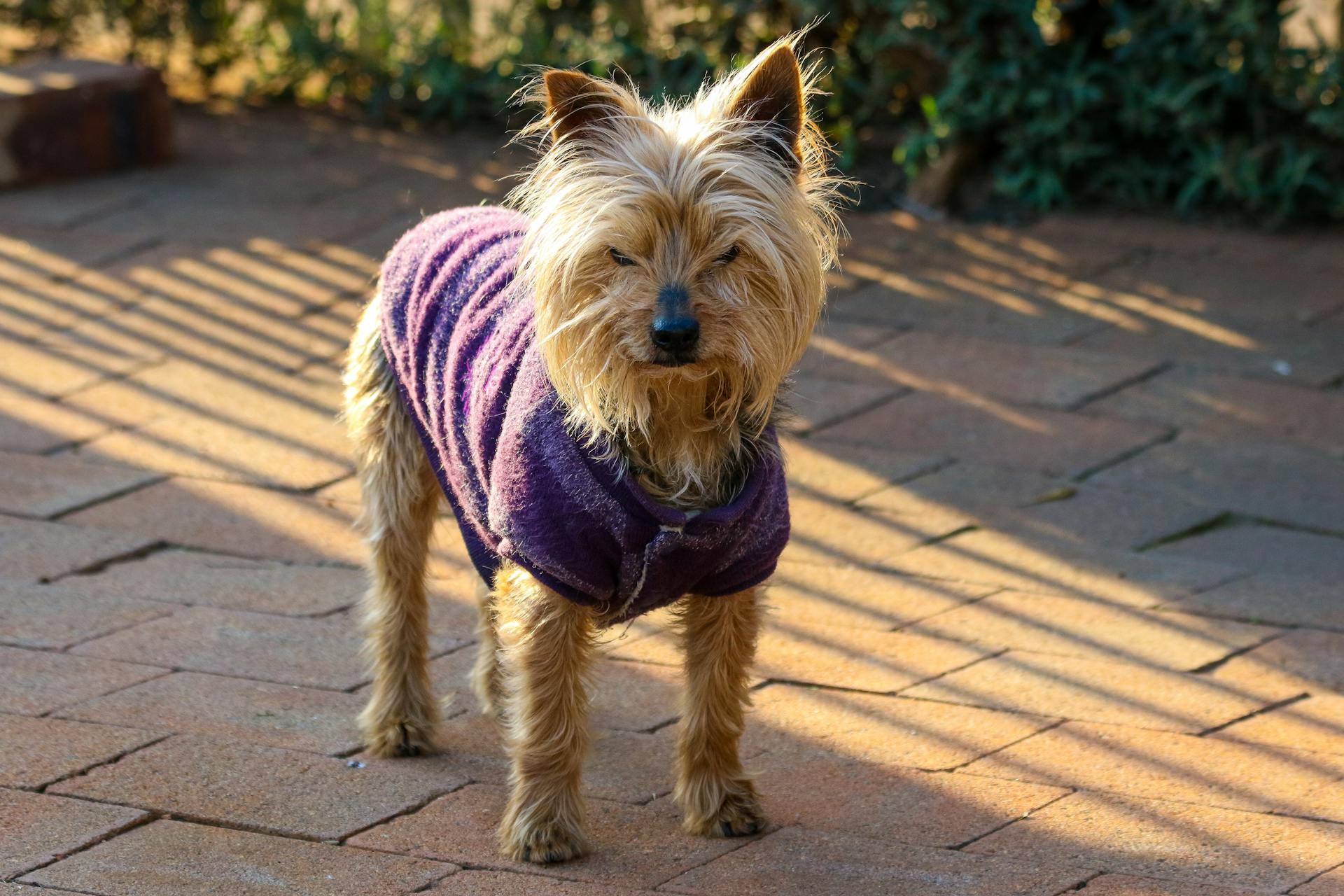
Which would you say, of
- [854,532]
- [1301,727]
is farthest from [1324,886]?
[854,532]

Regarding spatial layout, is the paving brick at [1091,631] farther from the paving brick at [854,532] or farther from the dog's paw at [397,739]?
the dog's paw at [397,739]

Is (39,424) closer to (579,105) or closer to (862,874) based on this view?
(579,105)

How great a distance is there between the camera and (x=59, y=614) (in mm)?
4211

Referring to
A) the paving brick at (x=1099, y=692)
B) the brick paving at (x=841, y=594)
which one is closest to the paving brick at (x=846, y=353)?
the brick paving at (x=841, y=594)

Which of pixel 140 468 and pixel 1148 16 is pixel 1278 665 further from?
pixel 1148 16

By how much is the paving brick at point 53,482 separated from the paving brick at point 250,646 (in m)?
0.86

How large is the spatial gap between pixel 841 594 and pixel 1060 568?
64 centimetres

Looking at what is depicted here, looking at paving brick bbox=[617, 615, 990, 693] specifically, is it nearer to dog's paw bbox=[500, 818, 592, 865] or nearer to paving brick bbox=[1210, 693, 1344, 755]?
paving brick bbox=[1210, 693, 1344, 755]

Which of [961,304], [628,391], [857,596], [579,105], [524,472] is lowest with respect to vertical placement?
[857,596]

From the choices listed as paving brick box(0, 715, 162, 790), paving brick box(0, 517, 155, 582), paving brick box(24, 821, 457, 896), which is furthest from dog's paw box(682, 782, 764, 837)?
paving brick box(0, 517, 155, 582)

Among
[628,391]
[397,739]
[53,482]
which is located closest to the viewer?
[628,391]

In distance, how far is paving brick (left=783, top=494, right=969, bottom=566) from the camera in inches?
186

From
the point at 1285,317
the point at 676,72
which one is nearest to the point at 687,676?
the point at 1285,317

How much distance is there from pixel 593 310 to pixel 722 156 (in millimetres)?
351
